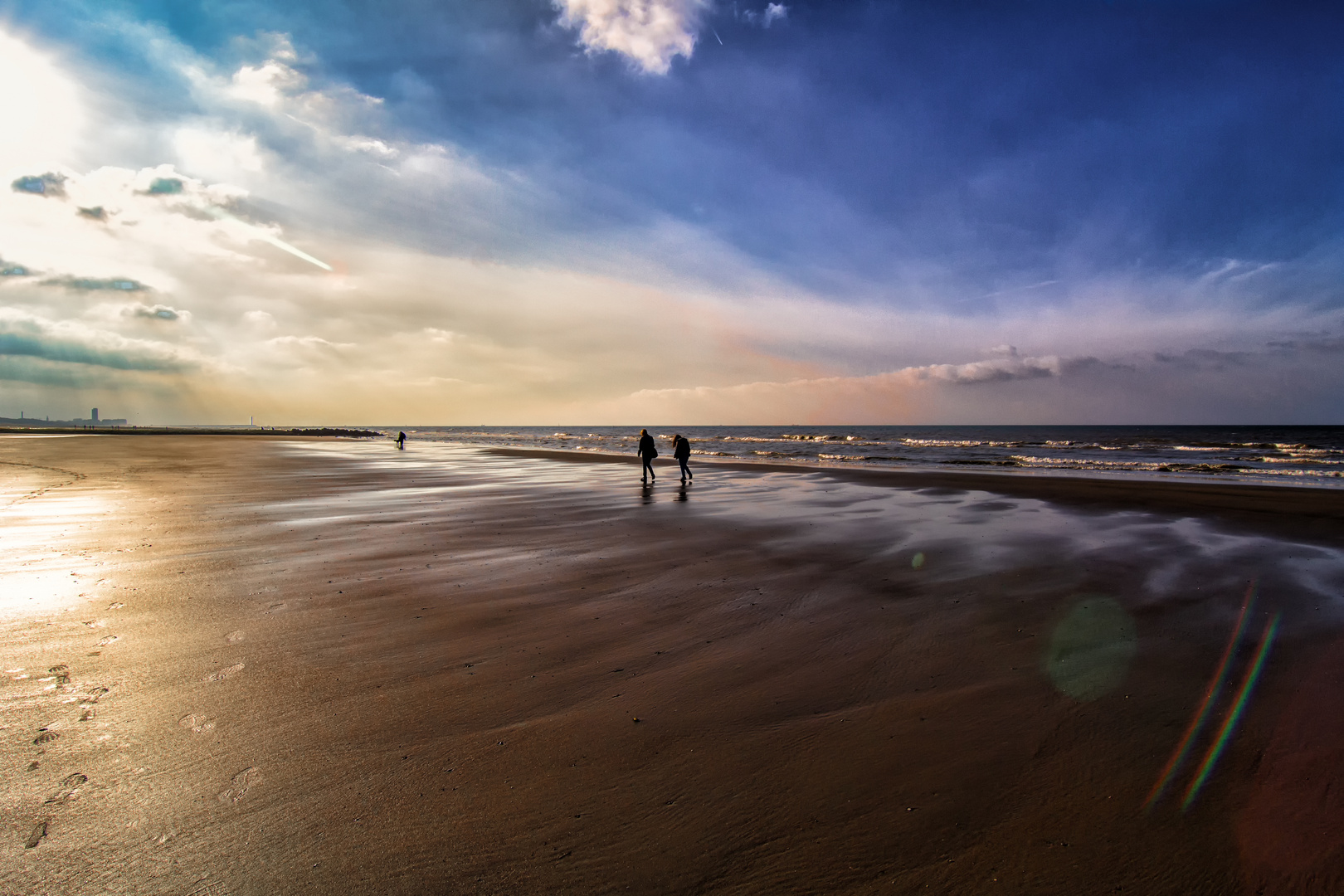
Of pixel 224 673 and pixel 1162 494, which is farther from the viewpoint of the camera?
pixel 1162 494

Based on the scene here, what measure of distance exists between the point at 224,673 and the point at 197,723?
3.07ft

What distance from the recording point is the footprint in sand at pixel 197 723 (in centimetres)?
381

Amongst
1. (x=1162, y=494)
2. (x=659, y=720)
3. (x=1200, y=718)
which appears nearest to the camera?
(x=659, y=720)

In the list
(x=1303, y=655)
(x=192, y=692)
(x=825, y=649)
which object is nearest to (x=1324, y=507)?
(x=1303, y=655)

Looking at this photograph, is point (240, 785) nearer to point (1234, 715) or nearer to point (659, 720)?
point (659, 720)

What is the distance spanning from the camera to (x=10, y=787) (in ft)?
10.4

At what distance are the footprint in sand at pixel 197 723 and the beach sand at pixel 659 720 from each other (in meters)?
0.02

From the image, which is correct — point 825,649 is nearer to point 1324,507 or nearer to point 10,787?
point 10,787

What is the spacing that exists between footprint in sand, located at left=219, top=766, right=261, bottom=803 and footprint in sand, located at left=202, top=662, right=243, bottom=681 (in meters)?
1.64

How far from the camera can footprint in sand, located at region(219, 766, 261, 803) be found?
3.11 m

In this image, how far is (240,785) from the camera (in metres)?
3.22

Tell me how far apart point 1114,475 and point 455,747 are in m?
32.0

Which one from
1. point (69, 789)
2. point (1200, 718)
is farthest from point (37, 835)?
point (1200, 718)

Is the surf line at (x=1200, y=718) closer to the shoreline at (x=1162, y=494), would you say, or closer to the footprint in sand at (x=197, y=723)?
A: the footprint in sand at (x=197, y=723)
